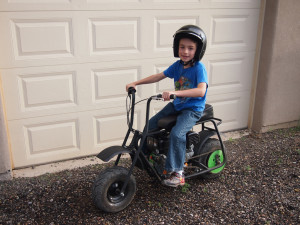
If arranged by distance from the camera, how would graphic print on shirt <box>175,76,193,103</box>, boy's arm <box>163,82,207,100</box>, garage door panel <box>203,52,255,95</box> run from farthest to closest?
garage door panel <box>203,52,255,95</box>
graphic print on shirt <box>175,76,193,103</box>
boy's arm <box>163,82,207,100</box>

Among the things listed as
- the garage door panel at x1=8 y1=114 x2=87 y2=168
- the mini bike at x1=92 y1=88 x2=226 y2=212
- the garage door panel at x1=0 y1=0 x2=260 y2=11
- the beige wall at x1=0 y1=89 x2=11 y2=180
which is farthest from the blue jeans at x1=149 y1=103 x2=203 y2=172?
the beige wall at x1=0 y1=89 x2=11 y2=180

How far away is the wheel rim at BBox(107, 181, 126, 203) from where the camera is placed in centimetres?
290

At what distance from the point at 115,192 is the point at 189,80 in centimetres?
126

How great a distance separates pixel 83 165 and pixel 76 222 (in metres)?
1.14

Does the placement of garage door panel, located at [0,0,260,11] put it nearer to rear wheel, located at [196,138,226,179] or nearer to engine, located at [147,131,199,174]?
engine, located at [147,131,199,174]

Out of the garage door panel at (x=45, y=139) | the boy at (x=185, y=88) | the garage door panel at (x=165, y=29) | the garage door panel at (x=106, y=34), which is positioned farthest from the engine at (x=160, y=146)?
the garage door panel at (x=165, y=29)

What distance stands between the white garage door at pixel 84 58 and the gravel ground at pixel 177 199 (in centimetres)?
48

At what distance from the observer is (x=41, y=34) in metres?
3.44

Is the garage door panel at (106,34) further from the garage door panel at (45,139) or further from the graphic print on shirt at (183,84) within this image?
the graphic print on shirt at (183,84)

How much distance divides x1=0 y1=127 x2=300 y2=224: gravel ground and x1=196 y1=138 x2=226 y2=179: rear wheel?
10 cm

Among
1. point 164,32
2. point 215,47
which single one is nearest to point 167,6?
point 164,32

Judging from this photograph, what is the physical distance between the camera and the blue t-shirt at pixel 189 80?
2.96m

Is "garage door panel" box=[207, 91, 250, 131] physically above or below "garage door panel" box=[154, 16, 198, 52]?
below

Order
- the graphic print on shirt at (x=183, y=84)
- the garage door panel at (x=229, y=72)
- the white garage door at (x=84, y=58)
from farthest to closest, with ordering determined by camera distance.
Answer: the garage door panel at (x=229, y=72) → the white garage door at (x=84, y=58) → the graphic print on shirt at (x=183, y=84)
